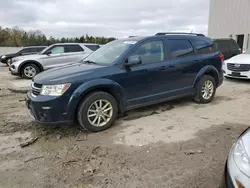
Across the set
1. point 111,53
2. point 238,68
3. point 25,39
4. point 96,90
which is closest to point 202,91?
point 111,53

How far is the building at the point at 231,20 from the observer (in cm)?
2300

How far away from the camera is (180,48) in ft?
17.2

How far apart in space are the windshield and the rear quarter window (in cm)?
182

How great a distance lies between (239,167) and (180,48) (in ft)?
12.7

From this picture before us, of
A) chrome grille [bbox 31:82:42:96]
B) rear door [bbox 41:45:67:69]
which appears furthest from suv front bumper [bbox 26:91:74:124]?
rear door [bbox 41:45:67:69]

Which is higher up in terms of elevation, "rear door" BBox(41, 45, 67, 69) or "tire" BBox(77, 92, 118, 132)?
Answer: "rear door" BBox(41, 45, 67, 69)

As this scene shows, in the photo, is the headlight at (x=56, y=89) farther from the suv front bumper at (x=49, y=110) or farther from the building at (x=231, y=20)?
the building at (x=231, y=20)

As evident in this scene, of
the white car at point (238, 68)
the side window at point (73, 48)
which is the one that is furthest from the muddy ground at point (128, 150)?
the side window at point (73, 48)

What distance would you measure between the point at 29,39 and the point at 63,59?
24433 millimetres

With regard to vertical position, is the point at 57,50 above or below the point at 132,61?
above

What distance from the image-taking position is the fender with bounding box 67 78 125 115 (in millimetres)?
3816

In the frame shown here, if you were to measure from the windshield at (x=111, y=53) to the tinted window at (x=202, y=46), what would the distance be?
5.96 ft

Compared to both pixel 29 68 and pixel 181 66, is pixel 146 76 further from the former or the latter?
pixel 29 68

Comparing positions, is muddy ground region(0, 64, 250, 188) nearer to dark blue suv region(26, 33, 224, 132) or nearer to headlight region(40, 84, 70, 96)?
dark blue suv region(26, 33, 224, 132)
